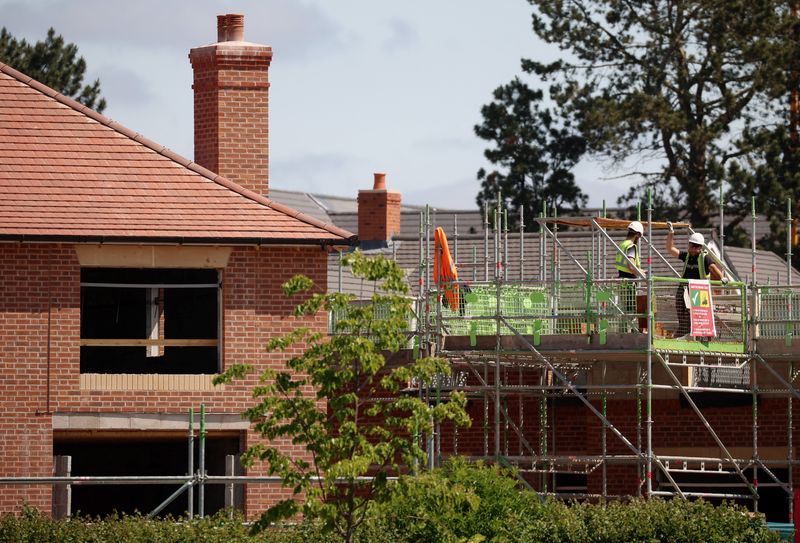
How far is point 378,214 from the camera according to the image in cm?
4681

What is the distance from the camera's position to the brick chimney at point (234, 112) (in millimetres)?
29250

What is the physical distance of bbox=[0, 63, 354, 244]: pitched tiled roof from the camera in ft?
87.5

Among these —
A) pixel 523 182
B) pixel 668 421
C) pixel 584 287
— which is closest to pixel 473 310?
pixel 584 287

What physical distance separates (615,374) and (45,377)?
8.40 metres

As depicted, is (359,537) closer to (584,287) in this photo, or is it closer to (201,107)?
(584,287)

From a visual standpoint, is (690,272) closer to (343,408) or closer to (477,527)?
(477,527)

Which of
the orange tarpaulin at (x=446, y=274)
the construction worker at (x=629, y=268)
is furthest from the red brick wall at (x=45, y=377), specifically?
the construction worker at (x=629, y=268)

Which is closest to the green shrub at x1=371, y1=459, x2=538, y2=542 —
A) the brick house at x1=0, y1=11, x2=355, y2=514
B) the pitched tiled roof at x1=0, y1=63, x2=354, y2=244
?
the brick house at x1=0, y1=11, x2=355, y2=514

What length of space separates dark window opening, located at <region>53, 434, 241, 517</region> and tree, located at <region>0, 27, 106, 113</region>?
881 inches

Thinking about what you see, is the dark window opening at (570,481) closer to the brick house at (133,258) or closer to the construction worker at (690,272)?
the construction worker at (690,272)

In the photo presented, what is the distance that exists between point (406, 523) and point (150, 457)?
8.83 meters

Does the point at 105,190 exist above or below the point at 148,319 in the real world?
above

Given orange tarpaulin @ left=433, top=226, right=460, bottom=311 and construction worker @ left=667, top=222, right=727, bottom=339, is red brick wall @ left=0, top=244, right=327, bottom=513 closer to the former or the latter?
orange tarpaulin @ left=433, top=226, right=460, bottom=311

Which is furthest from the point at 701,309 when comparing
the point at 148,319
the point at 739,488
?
the point at 148,319
